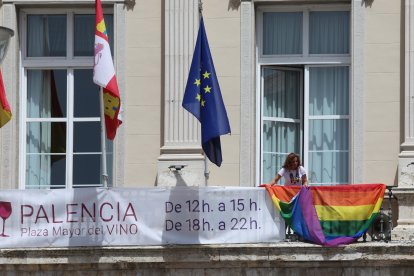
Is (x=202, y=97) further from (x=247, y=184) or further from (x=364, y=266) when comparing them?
(x=364, y=266)

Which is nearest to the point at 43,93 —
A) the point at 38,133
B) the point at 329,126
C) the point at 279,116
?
the point at 38,133

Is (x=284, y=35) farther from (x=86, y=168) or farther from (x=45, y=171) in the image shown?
(x=45, y=171)

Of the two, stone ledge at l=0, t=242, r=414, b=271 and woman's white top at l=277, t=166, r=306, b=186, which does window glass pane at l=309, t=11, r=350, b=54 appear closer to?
woman's white top at l=277, t=166, r=306, b=186

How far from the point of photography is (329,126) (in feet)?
92.7

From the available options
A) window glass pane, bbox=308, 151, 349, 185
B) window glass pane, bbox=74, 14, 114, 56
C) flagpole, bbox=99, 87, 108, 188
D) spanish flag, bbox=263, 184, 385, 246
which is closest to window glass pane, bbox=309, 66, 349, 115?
window glass pane, bbox=308, 151, 349, 185

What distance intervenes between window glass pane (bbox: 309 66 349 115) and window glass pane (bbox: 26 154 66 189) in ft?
14.2

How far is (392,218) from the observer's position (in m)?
27.0

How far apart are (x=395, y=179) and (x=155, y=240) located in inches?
159

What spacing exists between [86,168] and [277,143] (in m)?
3.24

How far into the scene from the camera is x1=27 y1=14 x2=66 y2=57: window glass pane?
1134 inches

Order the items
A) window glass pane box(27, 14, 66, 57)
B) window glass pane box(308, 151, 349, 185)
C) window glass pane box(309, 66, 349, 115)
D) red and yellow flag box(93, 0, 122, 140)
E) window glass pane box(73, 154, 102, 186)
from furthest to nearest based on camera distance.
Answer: window glass pane box(27, 14, 66, 57) → window glass pane box(73, 154, 102, 186) → window glass pane box(309, 66, 349, 115) → window glass pane box(308, 151, 349, 185) → red and yellow flag box(93, 0, 122, 140)

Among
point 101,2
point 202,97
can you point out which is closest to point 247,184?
point 202,97

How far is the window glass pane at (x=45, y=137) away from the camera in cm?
2872

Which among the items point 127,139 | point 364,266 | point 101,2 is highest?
point 101,2
